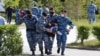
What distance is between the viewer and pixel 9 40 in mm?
13586

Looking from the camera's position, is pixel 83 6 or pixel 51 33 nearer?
pixel 51 33

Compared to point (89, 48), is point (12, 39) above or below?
A: above

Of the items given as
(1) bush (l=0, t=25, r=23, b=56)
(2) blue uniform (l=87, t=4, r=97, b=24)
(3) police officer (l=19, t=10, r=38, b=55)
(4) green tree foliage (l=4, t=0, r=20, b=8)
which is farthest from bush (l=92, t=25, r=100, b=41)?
(4) green tree foliage (l=4, t=0, r=20, b=8)

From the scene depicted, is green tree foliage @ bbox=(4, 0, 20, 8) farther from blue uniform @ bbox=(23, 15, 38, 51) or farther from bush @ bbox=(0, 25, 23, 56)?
bush @ bbox=(0, 25, 23, 56)

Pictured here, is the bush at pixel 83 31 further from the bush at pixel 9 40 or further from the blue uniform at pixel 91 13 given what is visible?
the blue uniform at pixel 91 13

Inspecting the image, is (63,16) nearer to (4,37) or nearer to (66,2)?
(4,37)

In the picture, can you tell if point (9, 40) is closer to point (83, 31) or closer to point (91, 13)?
point (83, 31)

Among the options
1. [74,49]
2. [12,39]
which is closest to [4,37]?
[12,39]

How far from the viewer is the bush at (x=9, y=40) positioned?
44.1 ft

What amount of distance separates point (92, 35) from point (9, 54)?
20.8ft

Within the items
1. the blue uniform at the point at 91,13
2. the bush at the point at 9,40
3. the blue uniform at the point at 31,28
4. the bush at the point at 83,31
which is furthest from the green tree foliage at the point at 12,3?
the bush at the point at 9,40

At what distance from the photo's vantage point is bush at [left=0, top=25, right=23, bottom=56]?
13427 millimetres

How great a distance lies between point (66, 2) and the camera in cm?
4000

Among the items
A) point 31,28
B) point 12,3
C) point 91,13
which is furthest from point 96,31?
point 12,3
